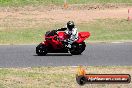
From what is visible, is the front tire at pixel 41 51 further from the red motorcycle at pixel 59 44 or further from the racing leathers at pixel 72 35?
the racing leathers at pixel 72 35

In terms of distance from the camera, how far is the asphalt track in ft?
65.8

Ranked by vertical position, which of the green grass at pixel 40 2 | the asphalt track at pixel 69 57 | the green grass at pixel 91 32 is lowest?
the green grass at pixel 40 2

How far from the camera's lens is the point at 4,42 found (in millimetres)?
27469

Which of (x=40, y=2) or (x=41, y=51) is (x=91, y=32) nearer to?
(x=41, y=51)

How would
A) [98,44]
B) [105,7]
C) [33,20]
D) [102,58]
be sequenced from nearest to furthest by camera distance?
[102,58] < [98,44] < [33,20] < [105,7]

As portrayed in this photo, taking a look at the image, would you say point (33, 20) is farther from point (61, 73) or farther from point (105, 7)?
point (61, 73)

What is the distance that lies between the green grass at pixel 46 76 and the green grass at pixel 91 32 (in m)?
9.61

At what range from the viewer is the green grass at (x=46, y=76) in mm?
14914

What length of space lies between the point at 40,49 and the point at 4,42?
541cm

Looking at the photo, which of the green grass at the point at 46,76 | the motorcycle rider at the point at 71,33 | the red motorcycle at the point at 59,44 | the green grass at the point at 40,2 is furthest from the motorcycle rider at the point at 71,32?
the green grass at the point at 40,2

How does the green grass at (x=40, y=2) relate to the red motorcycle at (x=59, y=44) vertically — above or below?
below

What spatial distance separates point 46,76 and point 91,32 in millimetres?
16123

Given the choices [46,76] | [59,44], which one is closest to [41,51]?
[59,44]

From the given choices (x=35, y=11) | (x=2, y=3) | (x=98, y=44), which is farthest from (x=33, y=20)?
(x=98, y=44)
